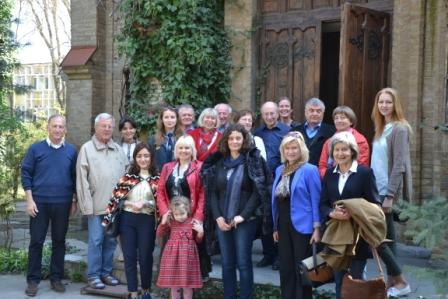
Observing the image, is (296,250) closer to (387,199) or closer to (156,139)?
(387,199)

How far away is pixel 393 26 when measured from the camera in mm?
8375

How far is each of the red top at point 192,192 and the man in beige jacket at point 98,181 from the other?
1.04m

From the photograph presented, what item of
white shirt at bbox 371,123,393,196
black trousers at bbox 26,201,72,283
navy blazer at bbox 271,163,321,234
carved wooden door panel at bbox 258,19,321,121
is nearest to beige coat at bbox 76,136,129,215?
black trousers at bbox 26,201,72,283

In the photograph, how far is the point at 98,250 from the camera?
6855mm

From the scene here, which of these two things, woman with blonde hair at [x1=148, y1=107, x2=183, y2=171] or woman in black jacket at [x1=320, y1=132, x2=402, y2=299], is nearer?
woman in black jacket at [x1=320, y1=132, x2=402, y2=299]

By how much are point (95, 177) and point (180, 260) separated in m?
1.61

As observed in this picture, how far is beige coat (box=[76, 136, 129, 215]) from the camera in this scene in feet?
21.9

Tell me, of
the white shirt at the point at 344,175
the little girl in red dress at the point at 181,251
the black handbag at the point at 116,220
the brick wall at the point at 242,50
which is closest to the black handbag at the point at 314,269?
the white shirt at the point at 344,175

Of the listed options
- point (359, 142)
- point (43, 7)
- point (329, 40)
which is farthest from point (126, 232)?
point (43, 7)

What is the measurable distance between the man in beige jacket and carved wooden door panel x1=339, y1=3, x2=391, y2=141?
126 inches

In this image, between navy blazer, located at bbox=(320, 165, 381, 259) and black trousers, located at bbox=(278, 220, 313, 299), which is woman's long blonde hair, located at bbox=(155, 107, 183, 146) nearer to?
black trousers, located at bbox=(278, 220, 313, 299)

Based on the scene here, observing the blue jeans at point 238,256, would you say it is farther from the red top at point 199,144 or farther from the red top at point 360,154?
the red top at point 199,144

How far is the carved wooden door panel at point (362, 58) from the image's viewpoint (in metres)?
7.85

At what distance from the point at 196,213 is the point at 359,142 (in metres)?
1.80
